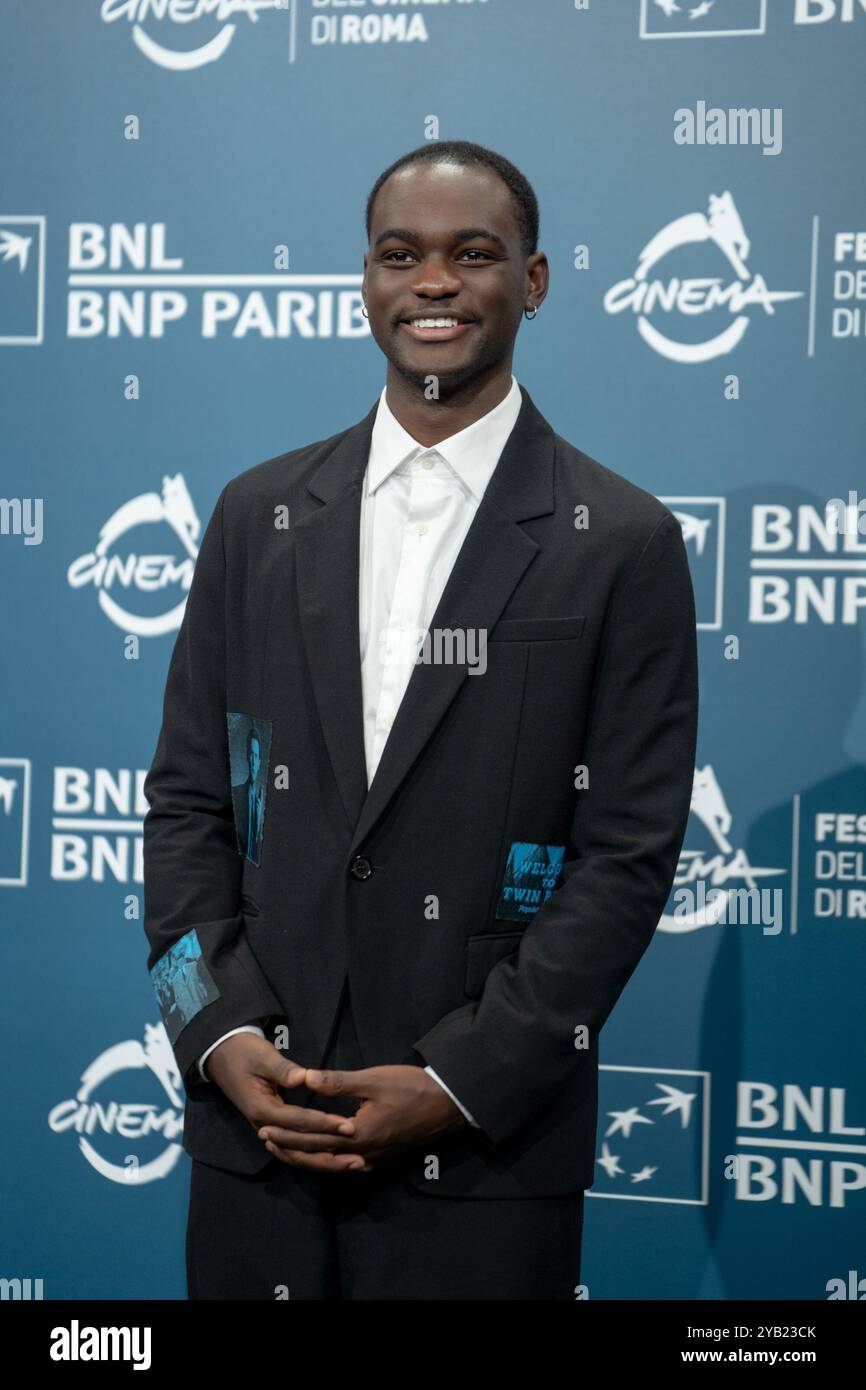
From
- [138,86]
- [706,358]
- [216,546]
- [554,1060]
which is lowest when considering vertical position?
[554,1060]

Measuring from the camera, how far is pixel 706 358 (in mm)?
2547

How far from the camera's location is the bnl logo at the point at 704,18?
249cm

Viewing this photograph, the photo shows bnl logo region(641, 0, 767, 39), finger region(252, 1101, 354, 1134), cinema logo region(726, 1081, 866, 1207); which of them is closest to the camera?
finger region(252, 1101, 354, 1134)

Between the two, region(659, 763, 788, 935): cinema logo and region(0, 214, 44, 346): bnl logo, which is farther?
region(0, 214, 44, 346): bnl logo

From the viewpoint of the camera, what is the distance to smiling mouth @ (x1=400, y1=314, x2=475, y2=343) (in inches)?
66.2

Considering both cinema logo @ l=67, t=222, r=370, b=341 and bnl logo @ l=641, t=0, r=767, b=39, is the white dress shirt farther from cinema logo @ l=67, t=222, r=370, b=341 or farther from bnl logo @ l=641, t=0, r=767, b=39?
bnl logo @ l=641, t=0, r=767, b=39

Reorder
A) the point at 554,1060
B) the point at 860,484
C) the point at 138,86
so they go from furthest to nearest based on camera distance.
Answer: the point at 138,86
the point at 860,484
the point at 554,1060

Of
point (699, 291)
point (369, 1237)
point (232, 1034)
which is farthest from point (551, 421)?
point (369, 1237)

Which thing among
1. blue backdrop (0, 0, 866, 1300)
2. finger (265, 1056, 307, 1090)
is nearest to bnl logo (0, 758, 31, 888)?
blue backdrop (0, 0, 866, 1300)
